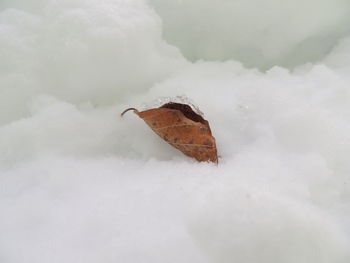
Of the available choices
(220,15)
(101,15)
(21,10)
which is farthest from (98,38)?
(220,15)

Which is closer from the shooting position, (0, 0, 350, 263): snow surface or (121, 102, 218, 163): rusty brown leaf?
(0, 0, 350, 263): snow surface

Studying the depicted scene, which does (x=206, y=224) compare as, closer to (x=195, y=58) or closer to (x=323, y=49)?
(x=195, y=58)

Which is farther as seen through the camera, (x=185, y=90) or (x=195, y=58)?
(x=195, y=58)

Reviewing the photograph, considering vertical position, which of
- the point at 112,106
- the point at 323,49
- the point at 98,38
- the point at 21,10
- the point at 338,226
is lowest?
the point at 338,226
